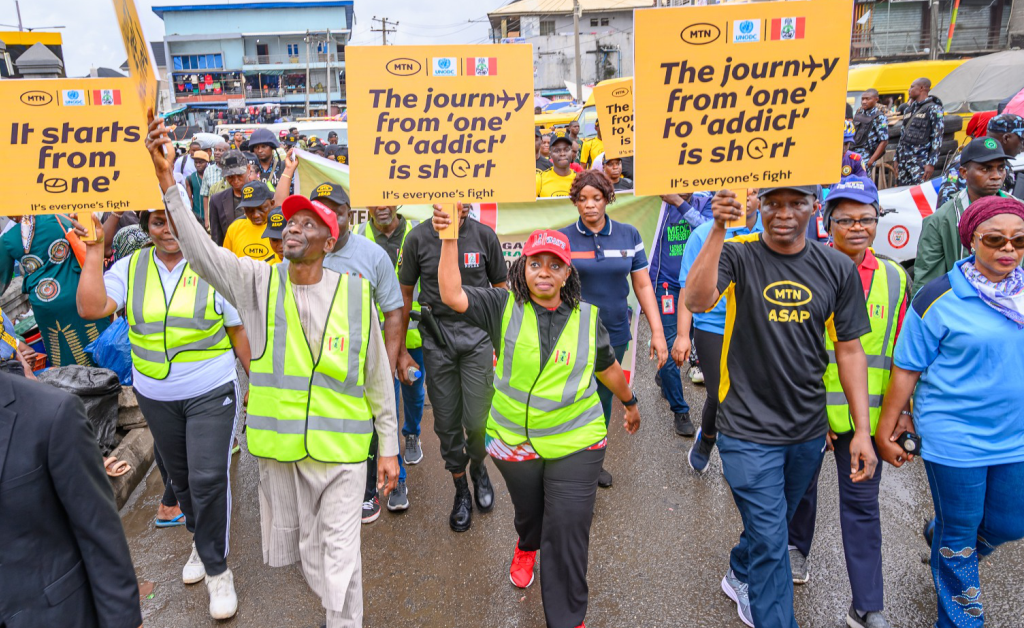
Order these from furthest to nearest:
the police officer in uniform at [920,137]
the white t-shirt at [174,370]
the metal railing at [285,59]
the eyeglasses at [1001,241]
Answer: the metal railing at [285,59], the police officer in uniform at [920,137], the white t-shirt at [174,370], the eyeglasses at [1001,241]

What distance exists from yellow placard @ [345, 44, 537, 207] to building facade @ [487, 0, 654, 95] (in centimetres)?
5762

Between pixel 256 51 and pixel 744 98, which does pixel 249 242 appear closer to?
pixel 744 98

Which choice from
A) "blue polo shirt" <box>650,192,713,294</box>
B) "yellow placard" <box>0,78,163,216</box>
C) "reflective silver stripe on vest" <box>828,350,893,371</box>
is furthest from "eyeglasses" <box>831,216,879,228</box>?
"yellow placard" <box>0,78,163,216</box>

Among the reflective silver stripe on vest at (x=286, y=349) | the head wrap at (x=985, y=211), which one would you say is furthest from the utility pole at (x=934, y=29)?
the reflective silver stripe on vest at (x=286, y=349)

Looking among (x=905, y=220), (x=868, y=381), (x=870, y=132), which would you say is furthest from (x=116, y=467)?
(x=870, y=132)

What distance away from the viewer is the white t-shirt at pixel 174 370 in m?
3.80

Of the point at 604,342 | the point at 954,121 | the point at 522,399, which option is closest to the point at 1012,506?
the point at 604,342

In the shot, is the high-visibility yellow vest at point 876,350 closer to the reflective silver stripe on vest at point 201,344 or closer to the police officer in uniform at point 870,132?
the reflective silver stripe on vest at point 201,344

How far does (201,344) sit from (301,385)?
3.30ft

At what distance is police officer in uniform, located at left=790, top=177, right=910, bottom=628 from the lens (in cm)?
344

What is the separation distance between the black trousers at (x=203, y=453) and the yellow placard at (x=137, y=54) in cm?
159

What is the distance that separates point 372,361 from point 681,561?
2.16 metres

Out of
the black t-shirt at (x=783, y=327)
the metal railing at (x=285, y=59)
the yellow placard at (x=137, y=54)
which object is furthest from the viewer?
the metal railing at (x=285, y=59)

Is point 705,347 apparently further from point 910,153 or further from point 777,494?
point 910,153
